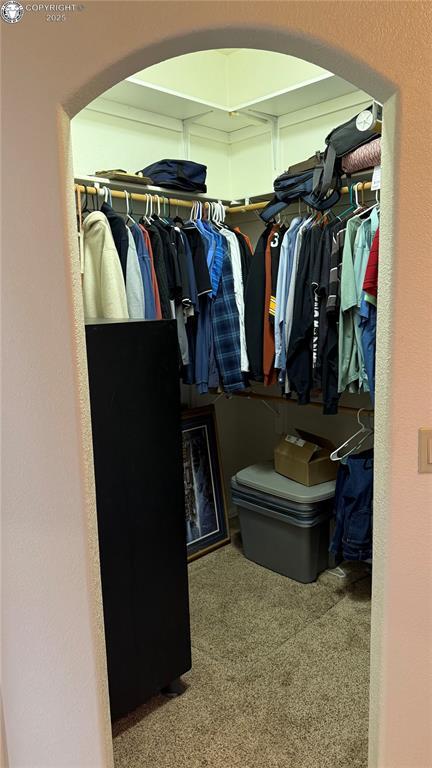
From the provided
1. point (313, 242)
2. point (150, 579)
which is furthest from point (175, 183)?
point (150, 579)

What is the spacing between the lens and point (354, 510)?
2.64 m

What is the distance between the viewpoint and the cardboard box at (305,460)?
290 cm

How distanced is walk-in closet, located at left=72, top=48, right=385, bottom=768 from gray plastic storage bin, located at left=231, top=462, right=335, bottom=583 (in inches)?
0.5

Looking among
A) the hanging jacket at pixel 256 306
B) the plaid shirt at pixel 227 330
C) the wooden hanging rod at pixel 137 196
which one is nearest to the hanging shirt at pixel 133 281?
the wooden hanging rod at pixel 137 196

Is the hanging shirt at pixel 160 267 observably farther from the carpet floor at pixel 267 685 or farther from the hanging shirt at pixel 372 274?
the carpet floor at pixel 267 685

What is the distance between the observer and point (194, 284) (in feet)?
9.27

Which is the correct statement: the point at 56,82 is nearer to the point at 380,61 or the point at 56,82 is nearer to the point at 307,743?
the point at 380,61

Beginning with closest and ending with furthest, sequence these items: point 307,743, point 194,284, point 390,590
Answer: point 390,590 → point 307,743 → point 194,284

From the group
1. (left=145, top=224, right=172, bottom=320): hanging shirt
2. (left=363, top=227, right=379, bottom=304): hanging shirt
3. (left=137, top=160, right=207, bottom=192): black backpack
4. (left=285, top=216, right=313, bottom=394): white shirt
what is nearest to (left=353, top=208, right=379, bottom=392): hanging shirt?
(left=363, top=227, right=379, bottom=304): hanging shirt

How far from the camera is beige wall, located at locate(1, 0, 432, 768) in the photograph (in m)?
1.17

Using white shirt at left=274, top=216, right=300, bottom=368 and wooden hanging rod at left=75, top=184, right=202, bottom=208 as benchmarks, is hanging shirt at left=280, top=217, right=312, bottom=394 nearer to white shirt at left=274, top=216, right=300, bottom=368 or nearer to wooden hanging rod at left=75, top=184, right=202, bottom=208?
white shirt at left=274, top=216, right=300, bottom=368

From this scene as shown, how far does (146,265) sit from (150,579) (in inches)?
56.2

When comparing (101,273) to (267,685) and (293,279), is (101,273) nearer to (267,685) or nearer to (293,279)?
(293,279)

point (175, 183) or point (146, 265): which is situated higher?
point (175, 183)
